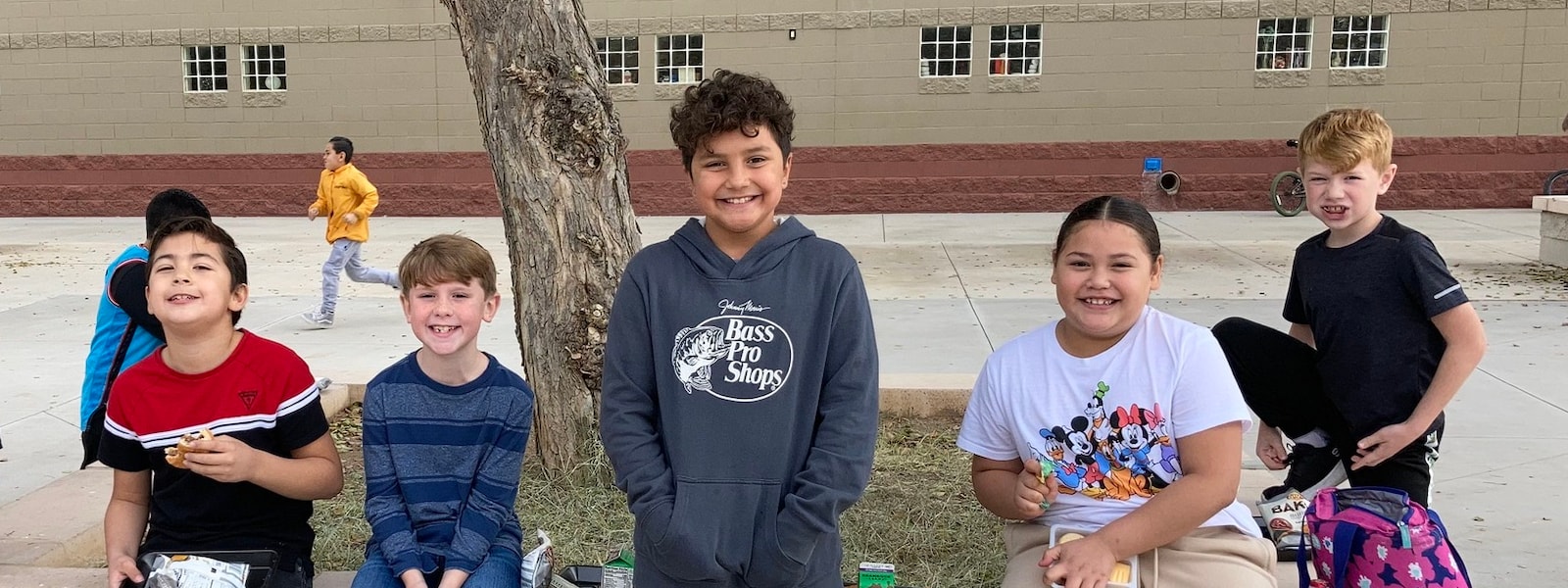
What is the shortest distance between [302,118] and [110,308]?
626 inches

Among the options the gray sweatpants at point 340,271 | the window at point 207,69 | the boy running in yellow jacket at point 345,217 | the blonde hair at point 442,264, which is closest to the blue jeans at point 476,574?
the blonde hair at point 442,264

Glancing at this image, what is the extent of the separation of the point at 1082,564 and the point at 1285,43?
16179 millimetres

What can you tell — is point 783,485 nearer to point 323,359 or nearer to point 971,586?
point 971,586

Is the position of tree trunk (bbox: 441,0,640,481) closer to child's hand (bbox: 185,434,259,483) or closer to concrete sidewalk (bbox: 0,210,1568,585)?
child's hand (bbox: 185,434,259,483)

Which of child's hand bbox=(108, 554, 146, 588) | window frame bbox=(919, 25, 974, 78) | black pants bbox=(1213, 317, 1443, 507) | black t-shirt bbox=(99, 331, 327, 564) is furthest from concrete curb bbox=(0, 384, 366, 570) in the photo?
window frame bbox=(919, 25, 974, 78)

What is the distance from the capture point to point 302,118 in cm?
1839

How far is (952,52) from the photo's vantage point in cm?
1738

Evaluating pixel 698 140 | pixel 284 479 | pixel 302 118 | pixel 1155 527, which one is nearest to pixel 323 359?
pixel 284 479

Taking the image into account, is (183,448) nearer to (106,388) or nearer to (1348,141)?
(106,388)

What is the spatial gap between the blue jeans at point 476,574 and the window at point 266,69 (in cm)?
1743

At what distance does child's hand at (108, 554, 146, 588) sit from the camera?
275 cm

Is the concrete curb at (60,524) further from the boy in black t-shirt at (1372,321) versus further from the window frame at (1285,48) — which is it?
the window frame at (1285,48)

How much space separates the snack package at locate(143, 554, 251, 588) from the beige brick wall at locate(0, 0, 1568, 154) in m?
15.1

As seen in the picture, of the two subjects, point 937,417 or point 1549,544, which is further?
point 937,417
